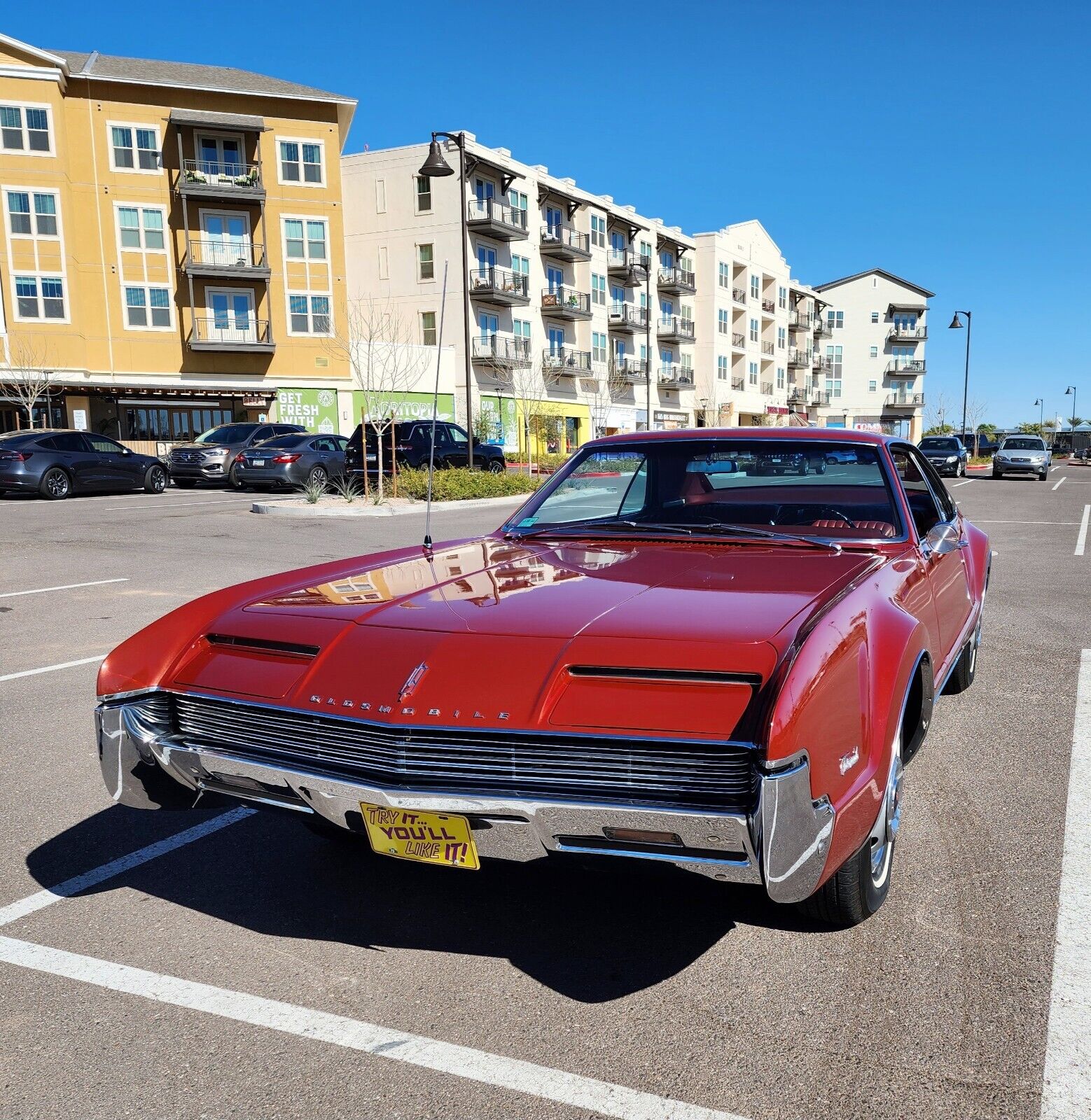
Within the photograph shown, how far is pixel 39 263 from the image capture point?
34969mm

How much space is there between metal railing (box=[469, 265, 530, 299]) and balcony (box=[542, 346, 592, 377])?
133 inches

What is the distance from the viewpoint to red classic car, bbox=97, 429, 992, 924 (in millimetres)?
2287

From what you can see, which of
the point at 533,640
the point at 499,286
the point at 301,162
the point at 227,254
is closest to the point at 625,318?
the point at 499,286

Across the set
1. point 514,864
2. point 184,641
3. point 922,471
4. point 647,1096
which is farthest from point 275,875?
point 922,471

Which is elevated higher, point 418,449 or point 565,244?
point 565,244

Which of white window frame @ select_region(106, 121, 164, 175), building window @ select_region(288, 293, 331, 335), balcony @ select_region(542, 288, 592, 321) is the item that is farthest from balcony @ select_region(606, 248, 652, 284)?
white window frame @ select_region(106, 121, 164, 175)

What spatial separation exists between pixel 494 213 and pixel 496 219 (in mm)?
311

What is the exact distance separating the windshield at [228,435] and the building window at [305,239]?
14.9 metres

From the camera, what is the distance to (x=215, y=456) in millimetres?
25297

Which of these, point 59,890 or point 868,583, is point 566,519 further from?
point 59,890

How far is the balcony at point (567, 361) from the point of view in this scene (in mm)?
49531

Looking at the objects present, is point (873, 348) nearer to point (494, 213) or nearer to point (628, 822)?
point (494, 213)

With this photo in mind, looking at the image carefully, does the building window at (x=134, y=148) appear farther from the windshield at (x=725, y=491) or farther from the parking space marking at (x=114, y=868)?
Result: the parking space marking at (x=114, y=868)

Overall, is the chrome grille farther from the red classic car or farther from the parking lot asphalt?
the parking lot asphalt
